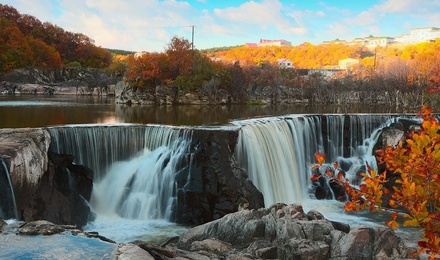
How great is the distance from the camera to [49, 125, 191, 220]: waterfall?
51.6 feet

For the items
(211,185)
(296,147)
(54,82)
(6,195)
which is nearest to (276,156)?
(296,147)

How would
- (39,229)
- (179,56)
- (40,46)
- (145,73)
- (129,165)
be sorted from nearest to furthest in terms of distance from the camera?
(39,229)
(129,165)
(145,73)
(179,56)
(40,46)

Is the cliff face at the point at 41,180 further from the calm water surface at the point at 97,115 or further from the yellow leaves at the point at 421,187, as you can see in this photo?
the yellow leaves at the point at 421,187

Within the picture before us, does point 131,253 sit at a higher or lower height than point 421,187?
lower

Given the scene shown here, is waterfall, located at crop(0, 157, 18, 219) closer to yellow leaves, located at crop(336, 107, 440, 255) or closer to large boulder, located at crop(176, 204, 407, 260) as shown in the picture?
large boulder, located at crop(176, 204, 407, 260)

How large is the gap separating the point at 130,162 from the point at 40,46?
71356mm

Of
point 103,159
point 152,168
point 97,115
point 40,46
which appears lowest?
point 152,168

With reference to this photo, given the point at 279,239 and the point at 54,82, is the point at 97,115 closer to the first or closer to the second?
the point at 279,239

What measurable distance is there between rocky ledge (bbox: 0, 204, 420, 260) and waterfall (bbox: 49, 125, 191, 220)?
522cm

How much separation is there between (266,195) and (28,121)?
11787 mm

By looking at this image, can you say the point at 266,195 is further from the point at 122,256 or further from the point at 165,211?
the point at 122,256

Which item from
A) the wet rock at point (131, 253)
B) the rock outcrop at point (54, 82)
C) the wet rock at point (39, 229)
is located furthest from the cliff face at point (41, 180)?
the rock outcrop at point (54, 82)

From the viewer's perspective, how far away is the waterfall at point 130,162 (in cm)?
1573

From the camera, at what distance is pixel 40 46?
79.2 metres
